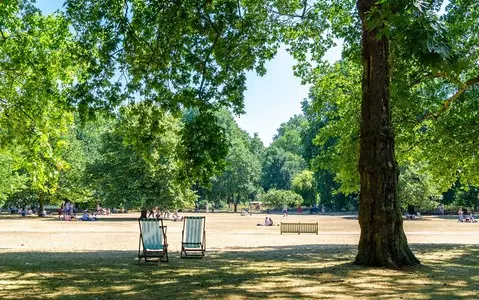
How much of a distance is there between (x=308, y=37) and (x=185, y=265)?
12.1 m

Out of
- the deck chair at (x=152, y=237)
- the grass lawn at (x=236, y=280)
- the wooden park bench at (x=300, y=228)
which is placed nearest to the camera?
the grass lawn at (x=236, y=280)

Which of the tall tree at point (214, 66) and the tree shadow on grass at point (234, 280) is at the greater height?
the tall tree at point (214, 66)

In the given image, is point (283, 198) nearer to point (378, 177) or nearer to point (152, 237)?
point (152, 237)

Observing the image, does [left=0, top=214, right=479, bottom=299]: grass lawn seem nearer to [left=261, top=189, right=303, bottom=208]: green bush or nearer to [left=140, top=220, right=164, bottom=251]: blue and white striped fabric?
[left=140, top=220, right=164, bottom=251]: blue and white striped fabric

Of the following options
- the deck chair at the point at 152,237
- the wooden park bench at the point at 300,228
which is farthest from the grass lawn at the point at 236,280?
the wooden park bench at the point at 300,228

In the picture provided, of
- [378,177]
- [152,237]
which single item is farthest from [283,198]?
[378,177]

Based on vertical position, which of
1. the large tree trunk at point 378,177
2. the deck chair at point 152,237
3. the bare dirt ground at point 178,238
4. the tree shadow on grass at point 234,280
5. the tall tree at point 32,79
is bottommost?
the bare dirt ground at point 178,238

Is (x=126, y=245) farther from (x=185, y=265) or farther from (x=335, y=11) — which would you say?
(x=335, y=11)

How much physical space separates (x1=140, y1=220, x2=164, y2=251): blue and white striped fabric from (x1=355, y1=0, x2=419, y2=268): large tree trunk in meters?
4.95

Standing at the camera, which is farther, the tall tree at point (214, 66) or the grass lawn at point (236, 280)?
the tall tree at point (214, 66)

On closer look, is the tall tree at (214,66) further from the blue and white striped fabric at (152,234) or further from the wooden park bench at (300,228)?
the wooden park bench at (300,228)

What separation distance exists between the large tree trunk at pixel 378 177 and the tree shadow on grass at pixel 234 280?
49 centimetres

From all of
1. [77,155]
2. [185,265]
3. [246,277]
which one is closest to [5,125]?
[185,265]

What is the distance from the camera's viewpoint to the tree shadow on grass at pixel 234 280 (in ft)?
25.1
